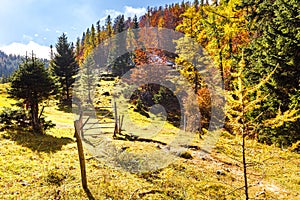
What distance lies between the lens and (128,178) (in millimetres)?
12242

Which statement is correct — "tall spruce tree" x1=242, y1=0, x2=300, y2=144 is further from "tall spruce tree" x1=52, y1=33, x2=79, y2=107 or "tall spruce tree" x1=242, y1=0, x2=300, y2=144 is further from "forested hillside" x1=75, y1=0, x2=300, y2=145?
"tall spruce tree" x1=52, y1=33, x2=79, y2=107

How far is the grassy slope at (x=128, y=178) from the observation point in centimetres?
1024

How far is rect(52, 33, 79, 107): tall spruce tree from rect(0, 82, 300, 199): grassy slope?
31539 millimetres

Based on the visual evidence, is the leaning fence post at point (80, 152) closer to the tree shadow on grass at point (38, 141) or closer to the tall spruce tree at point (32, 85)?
the tree shadow on grass at point (38, 141)

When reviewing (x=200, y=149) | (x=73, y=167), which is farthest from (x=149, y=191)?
(x=200, y=149)

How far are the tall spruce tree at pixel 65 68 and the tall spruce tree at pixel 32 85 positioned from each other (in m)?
23.6

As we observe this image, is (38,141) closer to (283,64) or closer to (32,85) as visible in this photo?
(32,85)

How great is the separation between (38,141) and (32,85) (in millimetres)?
5798

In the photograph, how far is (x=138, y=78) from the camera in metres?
45.4

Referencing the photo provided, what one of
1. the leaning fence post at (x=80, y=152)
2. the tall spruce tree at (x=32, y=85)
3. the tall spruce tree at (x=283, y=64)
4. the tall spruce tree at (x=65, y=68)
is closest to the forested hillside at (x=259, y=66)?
the tall spruce tree at (x=283, y=64)

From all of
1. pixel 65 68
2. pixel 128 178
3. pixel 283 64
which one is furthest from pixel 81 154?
pixel 65 68

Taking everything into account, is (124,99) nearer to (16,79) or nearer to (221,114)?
(221,114)

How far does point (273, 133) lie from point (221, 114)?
37.5 feet

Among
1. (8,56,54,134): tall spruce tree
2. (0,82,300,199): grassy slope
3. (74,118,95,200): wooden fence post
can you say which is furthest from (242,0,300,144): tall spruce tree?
(8,56,54,134): tall spruce tree
